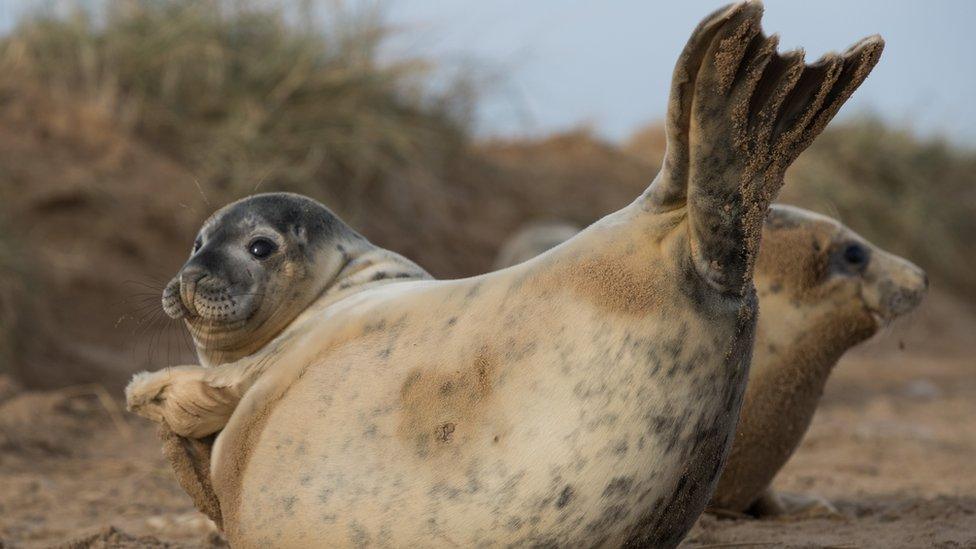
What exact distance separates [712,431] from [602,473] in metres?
0.25

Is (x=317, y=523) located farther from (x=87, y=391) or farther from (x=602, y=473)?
(x=87, y=391)

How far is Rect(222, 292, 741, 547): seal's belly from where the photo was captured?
7.22 feet

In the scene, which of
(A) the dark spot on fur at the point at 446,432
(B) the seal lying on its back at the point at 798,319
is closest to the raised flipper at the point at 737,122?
(A) the dark spot on fur at the point at 446,432

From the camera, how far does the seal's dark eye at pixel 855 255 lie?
369 centimetres

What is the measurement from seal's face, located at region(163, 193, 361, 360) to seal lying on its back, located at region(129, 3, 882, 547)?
1.35 feet

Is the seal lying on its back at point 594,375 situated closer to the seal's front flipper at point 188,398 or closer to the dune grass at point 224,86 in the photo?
the seal's front flipper at point 188,398

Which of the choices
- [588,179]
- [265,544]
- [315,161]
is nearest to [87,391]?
[315,161]

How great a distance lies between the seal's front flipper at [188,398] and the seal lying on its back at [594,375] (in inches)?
12.0

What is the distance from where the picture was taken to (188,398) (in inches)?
107

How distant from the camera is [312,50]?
30.8 feet

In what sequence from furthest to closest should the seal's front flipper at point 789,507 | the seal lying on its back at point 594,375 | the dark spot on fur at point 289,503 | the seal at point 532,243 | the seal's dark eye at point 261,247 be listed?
the seal at point 532,243 < the seal's front flipper at point 789,507 < the seal's dark eye at point 261,247 < the dark spot on fur at point 289,503 < the seal lying on its back at point 594,375

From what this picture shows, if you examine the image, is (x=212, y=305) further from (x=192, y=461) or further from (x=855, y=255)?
(x=855, y=255)

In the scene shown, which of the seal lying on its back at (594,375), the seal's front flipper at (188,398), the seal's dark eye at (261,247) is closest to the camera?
the seal lying on its back at (594,375)

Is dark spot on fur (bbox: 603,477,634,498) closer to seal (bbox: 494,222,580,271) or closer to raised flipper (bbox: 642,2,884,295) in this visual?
raised flipper (bbox: 642,2,884,295)
